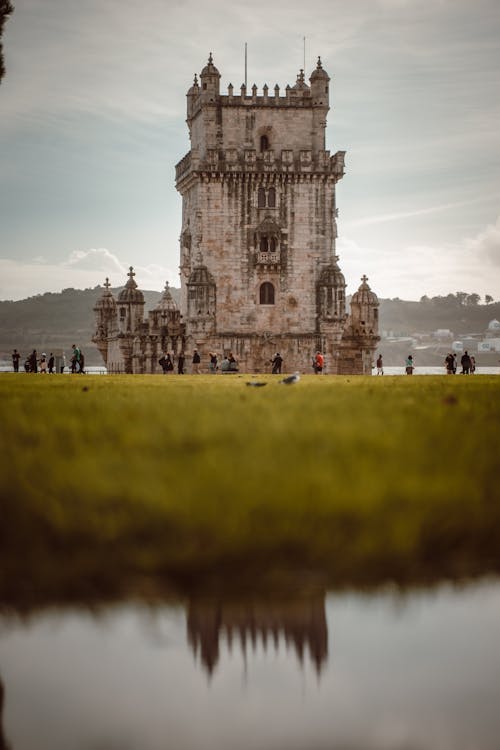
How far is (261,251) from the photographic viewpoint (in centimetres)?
5988

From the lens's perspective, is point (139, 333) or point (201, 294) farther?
point (139, 333)

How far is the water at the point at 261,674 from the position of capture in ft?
11.1

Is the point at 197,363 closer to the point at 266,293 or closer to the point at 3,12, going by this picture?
the point at 266,293

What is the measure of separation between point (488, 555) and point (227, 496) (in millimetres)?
1309

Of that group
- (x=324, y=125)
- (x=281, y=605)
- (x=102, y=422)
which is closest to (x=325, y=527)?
(x=281, y=605)

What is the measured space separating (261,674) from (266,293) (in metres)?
57.2

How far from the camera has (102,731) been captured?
340cm

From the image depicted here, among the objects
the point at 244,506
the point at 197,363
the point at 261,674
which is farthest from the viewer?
the point at 197,363

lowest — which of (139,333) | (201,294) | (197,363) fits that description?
(197,363)

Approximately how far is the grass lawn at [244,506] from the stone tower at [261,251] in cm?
5201

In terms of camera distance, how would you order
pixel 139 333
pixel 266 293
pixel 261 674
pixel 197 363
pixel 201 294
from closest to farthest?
pixel 261 674
pixel 197 363
pixel 201 294
pixel 266 293
pixel 139 333

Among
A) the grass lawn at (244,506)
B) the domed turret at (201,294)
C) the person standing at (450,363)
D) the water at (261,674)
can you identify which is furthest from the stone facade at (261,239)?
the water at (261,674)

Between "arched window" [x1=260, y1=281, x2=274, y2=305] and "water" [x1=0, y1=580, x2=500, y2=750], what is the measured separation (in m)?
56.6

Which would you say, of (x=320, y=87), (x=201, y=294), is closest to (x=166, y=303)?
(x=201, y=294)
